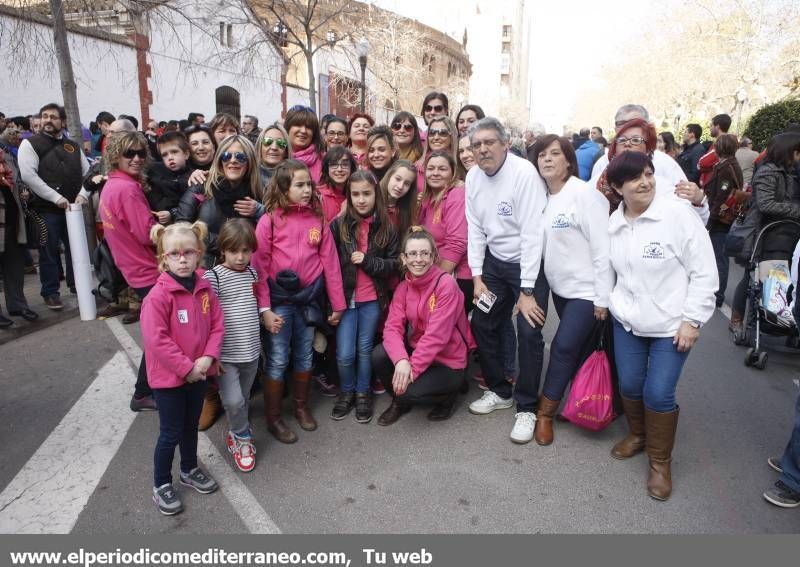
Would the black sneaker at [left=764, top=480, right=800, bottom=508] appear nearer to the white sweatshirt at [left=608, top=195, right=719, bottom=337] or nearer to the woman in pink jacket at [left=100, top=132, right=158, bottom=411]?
the white sweatshirt at [left=608, top=195, right=719, bottom=337]

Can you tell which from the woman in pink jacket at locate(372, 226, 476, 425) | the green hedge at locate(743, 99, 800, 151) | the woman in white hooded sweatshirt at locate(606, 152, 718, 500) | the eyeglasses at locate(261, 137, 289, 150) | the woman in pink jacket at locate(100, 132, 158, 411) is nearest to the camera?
the woman in white hooded sweatshirt at locate(606, 152, 718, 500)

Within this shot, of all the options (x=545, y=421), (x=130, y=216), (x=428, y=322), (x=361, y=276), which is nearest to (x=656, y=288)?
(x=545, y=421)

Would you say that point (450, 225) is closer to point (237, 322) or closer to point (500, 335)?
point (500, 335)

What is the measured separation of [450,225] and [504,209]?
57 centimetres

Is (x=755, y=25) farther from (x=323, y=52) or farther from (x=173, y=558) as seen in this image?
(x=173, y=558)

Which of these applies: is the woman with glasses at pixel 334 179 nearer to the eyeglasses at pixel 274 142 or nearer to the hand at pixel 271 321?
the eyeglasses at pixel 274 142

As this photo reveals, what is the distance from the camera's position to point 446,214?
409 cm

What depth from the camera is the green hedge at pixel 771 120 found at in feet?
39.9

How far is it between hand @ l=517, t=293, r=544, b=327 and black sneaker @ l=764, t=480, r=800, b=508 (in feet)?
5.12

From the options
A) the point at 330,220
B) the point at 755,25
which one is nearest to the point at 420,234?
the point at 330,220

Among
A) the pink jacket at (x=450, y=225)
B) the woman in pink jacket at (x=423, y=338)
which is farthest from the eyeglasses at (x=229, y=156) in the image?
the pink jacket at (x=450, y=225)

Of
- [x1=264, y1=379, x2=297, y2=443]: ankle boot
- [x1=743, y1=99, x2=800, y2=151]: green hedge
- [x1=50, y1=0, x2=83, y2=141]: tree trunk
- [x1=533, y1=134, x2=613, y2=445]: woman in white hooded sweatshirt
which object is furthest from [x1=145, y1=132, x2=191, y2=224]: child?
[x1=743, y1=99, x2=800, y2=151]: green hedge

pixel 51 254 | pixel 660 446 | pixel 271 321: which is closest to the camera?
pixel 660 446

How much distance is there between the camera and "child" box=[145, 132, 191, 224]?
404cm
